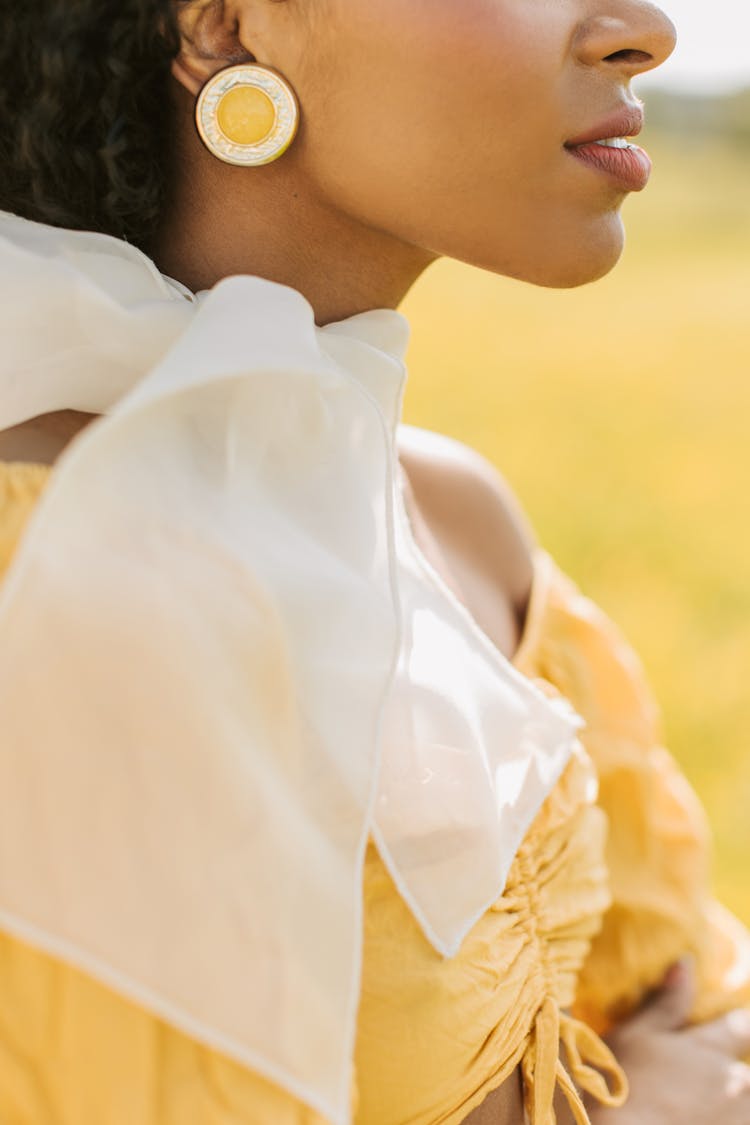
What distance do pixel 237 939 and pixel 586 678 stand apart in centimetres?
89

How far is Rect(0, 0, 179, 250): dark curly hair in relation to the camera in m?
1.07

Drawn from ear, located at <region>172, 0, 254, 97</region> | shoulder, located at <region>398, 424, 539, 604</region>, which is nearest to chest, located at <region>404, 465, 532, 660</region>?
shoulder, located at <region>398, 424, 539, 604</region>

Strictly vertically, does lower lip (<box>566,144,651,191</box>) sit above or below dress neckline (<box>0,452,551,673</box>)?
above

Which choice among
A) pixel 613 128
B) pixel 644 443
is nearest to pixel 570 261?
pixel 613 128

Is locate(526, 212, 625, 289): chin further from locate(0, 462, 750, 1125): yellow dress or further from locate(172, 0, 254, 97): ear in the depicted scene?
locate(0, 462, 750, 1125): yellow dress

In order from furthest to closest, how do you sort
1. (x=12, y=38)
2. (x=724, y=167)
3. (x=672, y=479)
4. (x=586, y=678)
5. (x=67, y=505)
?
(x=724, y=167) → (x=672, y=479) → (x=586, y=678) → (x=12, y=38) → (x=67, y=505)

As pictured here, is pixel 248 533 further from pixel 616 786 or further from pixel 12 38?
pixel 616 786

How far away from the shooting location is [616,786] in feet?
5.42

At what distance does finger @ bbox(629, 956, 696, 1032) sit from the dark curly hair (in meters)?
1.12

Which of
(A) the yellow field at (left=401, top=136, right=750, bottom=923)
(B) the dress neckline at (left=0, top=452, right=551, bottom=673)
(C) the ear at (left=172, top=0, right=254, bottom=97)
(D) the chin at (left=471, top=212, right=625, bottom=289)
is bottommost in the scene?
(A) the yellow field at (left=401, top=136, right=750, bottom=923)

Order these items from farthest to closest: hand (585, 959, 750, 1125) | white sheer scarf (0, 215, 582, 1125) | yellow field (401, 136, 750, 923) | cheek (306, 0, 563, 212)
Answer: yellow field (401, 136, 750, 923) → hand (585, 959, 750, 1125) → cheek (306, 0, 563, 212) → white sheer scarf (0, 215, 582, 1125)

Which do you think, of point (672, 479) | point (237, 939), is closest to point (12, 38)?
point (237, 939)

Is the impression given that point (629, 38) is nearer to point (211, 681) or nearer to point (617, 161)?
point (617, 161)

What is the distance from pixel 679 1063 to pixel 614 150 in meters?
1.06
